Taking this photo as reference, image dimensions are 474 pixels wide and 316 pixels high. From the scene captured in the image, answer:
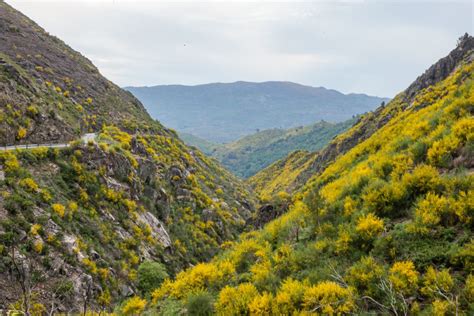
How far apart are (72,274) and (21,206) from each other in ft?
13.1

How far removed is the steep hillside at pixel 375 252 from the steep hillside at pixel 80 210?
13.0 ft

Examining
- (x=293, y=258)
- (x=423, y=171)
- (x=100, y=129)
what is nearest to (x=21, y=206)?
(x=293, y=258)

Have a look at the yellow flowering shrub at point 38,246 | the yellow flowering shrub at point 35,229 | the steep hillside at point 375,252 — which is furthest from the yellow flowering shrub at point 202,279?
the yellow flowering shrub at point 35,229

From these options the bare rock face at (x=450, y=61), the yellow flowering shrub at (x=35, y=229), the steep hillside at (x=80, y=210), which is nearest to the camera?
the steep hillside at (x=80, y=210)

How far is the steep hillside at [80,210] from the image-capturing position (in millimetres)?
11328

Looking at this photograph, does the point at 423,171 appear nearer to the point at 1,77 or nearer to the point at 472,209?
the point at 472,209

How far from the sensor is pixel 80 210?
16516 mm

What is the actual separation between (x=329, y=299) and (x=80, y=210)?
1525 centimetres

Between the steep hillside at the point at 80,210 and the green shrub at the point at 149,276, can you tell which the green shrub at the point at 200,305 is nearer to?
the steep hillside at the point at 80,210

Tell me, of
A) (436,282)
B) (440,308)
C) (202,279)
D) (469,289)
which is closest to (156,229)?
(202,279)

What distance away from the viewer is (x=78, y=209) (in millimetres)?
16453

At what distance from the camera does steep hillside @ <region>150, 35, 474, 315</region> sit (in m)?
5.26

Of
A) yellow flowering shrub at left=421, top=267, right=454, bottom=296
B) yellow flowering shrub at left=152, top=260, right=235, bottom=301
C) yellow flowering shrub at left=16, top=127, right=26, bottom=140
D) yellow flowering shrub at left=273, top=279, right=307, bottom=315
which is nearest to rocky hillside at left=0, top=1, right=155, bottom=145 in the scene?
yellow flowering shrub at left=16, top=127, right=26, bottom=140

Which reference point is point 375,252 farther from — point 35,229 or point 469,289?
point 35,229
